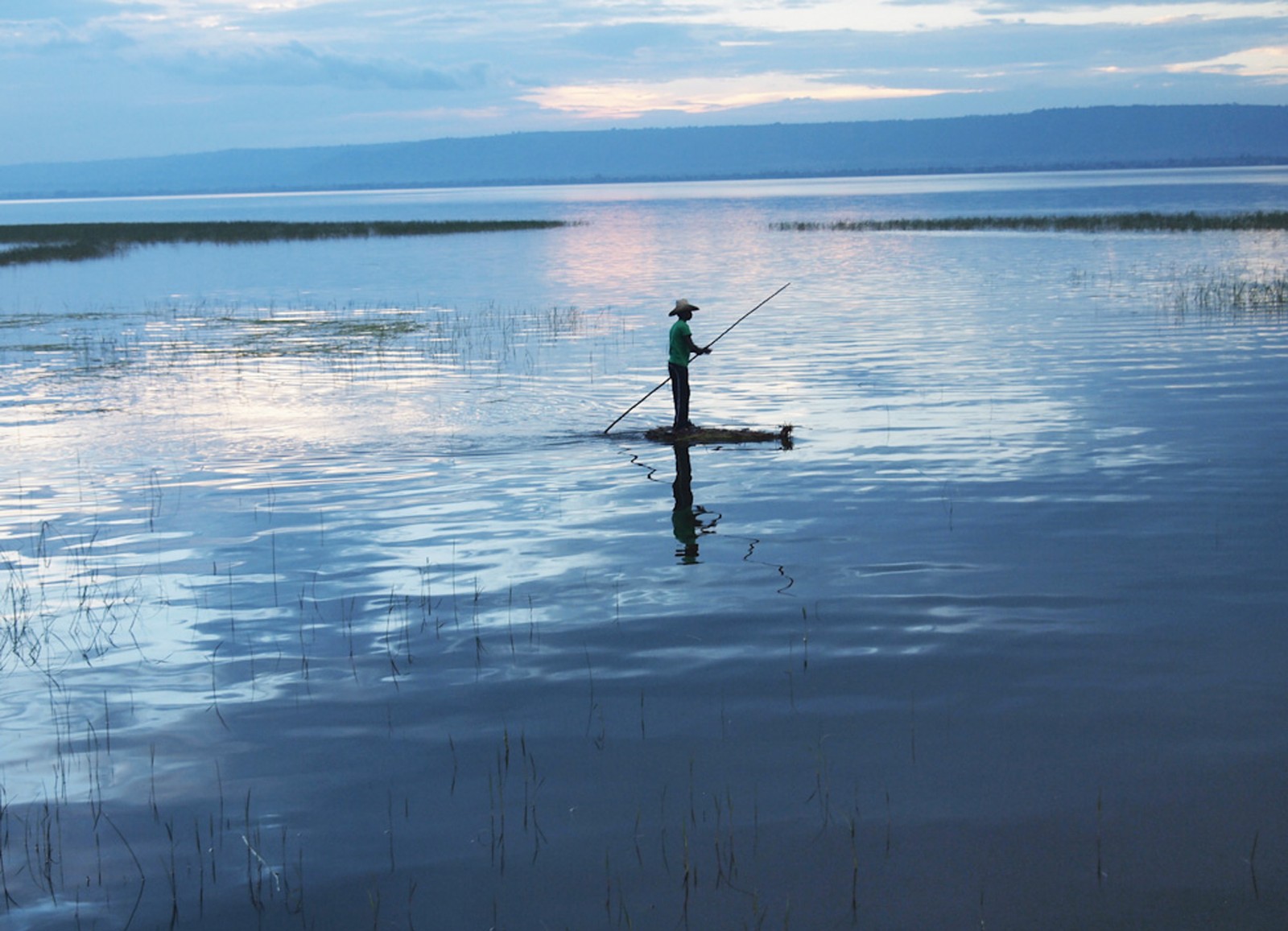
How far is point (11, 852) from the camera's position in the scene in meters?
7.52

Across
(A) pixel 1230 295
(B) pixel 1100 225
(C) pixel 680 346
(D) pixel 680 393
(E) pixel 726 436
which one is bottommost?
(E) pixel 726 436

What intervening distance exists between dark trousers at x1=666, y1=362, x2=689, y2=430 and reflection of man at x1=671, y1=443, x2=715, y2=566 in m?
1.02

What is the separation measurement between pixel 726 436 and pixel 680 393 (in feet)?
2.98

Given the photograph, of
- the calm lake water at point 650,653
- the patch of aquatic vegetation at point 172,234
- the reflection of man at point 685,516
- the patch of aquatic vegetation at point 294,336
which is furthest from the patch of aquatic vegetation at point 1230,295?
the patch of aquatic vegetation at point 172,234

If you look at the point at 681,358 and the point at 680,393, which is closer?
the point at 681,358

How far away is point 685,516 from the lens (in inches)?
593

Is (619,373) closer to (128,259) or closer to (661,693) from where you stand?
(661,693)

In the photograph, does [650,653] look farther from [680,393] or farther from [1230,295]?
[1230,295]

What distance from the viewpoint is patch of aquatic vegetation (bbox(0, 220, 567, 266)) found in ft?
233

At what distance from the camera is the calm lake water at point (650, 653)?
23.9ft

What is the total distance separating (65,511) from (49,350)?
1847 cm

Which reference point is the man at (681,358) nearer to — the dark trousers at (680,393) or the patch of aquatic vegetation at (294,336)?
the dark trousers at (680,393)

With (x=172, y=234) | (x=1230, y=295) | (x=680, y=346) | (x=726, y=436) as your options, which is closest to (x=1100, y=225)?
(x=1230, y=295)

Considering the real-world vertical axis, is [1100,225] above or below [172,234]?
below
